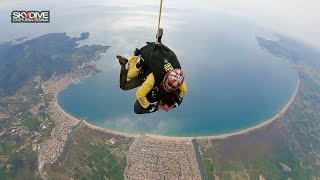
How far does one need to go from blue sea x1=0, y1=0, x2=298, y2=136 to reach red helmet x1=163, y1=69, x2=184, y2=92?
36.2 m

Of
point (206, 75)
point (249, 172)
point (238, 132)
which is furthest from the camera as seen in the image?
point (206, 75)

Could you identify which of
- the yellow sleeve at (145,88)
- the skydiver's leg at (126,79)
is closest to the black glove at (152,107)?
the yellow sleeve at (145,88)

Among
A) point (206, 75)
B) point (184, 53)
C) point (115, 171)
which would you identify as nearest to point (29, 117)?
point (115, 171)

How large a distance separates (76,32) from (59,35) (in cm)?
872

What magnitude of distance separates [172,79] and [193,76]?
63.8 meters

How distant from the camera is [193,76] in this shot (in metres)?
67.4

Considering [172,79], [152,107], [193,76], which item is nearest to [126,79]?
[152,107]

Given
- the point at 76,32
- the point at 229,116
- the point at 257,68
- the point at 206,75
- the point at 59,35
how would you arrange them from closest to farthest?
the point at 229,116 < the point at 206,75 < the point at 257,68 < the point at 59,35 < the point at 76,32

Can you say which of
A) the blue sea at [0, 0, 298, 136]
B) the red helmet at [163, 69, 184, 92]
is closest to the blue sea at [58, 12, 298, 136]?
the blue sea at [0, 0, 298, 136]

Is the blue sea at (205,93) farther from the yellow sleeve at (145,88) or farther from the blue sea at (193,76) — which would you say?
the yellow sleeve at (145,88)

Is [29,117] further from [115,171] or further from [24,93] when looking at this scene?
[115,171]

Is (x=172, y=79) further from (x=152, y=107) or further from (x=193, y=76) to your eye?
(x=193, y=76)

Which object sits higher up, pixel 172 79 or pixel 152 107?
pixel 172 79

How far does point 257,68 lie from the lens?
3241 inches
